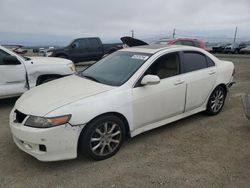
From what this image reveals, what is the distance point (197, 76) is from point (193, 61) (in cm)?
29

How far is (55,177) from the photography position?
10.9 ft

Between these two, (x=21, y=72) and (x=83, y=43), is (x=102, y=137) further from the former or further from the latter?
(x=83, y=43)

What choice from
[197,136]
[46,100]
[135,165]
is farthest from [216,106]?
[46,100]

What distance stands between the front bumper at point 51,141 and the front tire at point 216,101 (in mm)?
2917

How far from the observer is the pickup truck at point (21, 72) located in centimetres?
597

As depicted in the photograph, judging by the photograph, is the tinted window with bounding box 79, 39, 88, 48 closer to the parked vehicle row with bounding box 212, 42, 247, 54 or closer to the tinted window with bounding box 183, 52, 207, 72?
the tinted window with bounding box 183, 52, 207, 72

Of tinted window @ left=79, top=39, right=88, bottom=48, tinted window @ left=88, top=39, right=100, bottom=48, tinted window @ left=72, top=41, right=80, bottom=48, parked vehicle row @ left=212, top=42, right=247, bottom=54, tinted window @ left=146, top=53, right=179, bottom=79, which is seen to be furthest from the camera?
parked vehicle row @ left=212, top=42, right=247, bottom=54

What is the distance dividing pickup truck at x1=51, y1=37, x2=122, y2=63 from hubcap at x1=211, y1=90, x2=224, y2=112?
35.8 feet

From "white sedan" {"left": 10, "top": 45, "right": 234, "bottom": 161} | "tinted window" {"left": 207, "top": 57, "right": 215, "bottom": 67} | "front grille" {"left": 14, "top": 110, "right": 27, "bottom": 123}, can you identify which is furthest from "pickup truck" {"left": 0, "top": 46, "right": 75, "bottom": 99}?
"tinted window" {"left": 207, "top": 57, "right": 215, "bottom": 67}

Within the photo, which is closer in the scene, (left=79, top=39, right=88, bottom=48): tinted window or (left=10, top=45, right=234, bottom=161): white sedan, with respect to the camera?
(left=10, top=45, right=234, bottom=161): white sedan

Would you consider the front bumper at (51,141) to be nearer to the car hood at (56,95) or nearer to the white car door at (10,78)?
the car hood at (56,95)

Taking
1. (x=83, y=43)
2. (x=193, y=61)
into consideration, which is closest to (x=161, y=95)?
(x=193, y=61)

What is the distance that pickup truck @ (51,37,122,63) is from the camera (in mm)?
14953

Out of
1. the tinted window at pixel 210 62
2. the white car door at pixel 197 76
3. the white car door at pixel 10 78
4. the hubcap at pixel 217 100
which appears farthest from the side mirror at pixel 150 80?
the white car door at pixel 10 78
